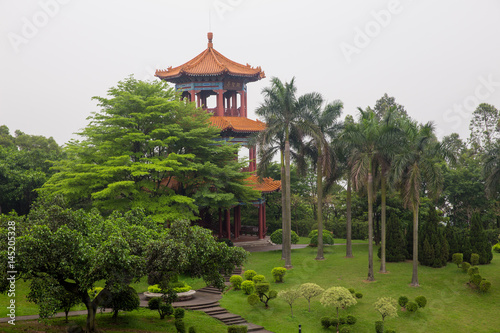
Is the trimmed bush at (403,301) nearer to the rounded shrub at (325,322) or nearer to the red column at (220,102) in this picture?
the rounded shrub at (325,322)

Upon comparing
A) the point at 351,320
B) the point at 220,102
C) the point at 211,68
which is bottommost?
the point at 351,320

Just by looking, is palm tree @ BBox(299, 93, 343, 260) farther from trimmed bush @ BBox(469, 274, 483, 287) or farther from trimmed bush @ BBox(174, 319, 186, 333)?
trimmed bush @ BBox(174, 319, 186, 333)

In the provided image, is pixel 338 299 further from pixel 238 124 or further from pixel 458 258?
pixel 238 124

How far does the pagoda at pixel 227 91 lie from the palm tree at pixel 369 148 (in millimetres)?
10524

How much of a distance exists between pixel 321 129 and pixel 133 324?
56.8 ft

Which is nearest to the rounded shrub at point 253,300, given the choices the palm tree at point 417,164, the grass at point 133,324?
the grass at point 133,324

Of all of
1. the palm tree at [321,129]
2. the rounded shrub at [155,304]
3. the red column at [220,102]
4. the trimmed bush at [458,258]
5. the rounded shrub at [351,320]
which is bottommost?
the rounded shrub at [351,320]

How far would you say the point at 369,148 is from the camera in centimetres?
2641

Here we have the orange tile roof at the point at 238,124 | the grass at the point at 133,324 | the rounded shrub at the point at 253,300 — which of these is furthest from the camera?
the orange tile roof at the point at 238,124

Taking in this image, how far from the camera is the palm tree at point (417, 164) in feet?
81.6

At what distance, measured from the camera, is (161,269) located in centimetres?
1519

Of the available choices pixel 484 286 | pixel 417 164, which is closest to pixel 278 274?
pixel 417 164

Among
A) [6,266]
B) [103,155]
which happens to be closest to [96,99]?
[103,155]

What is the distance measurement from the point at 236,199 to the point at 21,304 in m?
14.9
